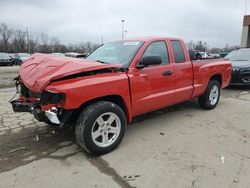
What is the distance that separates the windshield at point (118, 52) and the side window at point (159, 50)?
23 centimetres

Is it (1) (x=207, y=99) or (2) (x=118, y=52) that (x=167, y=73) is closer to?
(2) (x=118, y=52)

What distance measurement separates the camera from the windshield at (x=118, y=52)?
14.4 feet

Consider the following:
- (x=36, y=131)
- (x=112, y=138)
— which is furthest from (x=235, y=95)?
(x=36, y=131)

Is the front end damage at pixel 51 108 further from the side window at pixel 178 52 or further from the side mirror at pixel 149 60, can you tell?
the side window at pixel 178 52

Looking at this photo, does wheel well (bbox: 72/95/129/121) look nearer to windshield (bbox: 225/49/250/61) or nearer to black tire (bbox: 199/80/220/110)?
black tire (bbox: 199/80/220/110)

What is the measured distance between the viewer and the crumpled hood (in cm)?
350

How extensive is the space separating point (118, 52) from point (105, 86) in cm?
121

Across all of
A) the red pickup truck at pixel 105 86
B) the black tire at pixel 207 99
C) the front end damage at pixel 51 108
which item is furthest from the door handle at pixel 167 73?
the front end damage at pixel 51 108

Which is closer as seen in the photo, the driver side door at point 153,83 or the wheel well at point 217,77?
the driver side door at point 153,83

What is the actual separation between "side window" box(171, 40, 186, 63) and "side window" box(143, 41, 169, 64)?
0.27 meters

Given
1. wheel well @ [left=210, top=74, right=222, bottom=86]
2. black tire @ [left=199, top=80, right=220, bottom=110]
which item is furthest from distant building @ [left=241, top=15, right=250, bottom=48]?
black tire @ [left=199, top=80, right=220, bottom=110]

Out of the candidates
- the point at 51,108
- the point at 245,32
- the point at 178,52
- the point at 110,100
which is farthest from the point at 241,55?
the point at 245,32

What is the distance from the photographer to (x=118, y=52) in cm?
471

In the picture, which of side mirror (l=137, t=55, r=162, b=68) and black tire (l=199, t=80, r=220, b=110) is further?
black tire (l=199, t=80, r=220, b=110)
